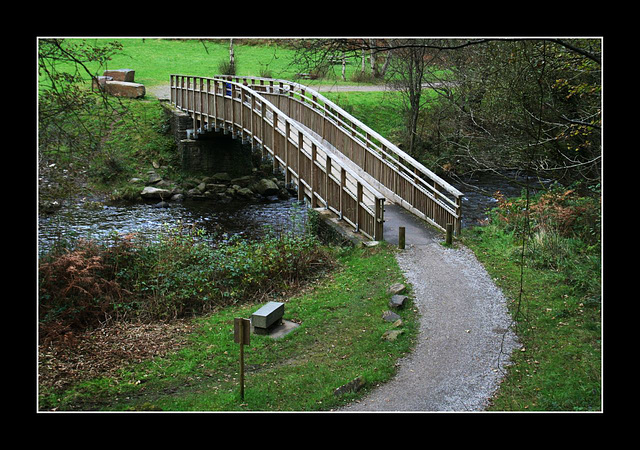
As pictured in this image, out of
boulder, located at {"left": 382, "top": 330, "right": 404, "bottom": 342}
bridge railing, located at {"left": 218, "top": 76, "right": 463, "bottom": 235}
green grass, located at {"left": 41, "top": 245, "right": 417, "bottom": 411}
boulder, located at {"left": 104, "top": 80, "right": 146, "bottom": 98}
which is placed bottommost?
green grass, located at {"left": 41, "top": 245, "right": 417, "bottom": 411}

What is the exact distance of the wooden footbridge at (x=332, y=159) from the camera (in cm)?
1548

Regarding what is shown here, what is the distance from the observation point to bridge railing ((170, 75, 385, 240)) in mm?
15422

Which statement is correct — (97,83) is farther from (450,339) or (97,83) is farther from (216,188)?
(216,188)

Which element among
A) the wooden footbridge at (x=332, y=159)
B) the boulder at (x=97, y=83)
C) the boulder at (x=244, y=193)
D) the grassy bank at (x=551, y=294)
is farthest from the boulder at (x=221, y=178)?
the grassy bank at (x=551, y=294)

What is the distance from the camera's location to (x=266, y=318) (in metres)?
9.91

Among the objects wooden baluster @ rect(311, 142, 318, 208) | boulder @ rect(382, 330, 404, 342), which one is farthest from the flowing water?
boulder @ rect(382, 330, 404, 342)

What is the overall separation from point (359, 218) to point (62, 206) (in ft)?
40.2

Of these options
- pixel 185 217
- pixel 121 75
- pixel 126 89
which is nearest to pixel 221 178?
pixel 185 217

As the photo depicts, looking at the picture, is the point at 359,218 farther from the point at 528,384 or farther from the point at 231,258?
the point at 528,384

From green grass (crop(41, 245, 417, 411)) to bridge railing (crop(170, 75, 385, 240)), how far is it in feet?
13.6

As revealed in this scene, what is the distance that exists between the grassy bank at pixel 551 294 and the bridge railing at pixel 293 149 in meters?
2.81

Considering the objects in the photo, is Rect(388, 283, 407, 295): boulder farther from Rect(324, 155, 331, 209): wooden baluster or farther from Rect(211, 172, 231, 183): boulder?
Rect(211, 172, 231, 183): boulder

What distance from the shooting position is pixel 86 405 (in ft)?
26.0

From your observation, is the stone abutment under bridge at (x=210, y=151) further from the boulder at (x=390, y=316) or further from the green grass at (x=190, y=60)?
the boulder at (x=390, y=316)
